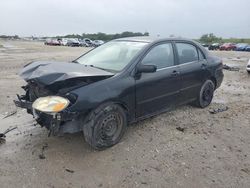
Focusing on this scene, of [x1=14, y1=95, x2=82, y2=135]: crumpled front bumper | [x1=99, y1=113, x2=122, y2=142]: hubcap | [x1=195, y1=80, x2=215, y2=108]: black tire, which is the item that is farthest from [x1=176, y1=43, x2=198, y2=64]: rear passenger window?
[x1=14, y1=95, x2=82, y2=135]: crumpled front bumper

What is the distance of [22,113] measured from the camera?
6234mm

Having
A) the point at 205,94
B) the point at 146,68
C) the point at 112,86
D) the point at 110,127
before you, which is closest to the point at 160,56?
the point at 146,68

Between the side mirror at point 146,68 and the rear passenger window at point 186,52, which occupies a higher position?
the rear passenger window at point 186,52

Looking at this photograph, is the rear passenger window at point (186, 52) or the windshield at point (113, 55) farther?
the rear passenger window at point (186, 52)

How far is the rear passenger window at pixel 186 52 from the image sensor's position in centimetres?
588

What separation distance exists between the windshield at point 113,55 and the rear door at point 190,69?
1015 mm

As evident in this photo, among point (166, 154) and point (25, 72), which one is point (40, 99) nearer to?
point (25, 72)

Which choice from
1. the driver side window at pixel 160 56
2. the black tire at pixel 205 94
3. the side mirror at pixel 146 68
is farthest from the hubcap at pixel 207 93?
the side mirror at pixel 146 68

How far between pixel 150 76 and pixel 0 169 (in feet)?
8.73

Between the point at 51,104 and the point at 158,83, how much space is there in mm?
1976

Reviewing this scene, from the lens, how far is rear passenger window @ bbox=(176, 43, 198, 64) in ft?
19.3

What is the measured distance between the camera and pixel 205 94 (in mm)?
6715

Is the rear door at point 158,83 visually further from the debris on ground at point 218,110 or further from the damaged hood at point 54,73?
the debris on ground at point 218,110

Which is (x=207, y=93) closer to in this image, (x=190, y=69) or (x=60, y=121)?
(x=190, y=69)
